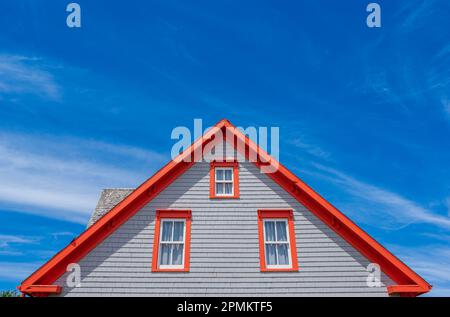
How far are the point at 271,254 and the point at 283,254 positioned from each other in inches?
18.4

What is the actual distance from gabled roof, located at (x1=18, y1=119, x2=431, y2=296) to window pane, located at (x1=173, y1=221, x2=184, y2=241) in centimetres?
153

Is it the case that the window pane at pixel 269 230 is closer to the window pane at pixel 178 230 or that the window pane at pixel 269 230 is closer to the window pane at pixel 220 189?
the window pane at pixel 220 189

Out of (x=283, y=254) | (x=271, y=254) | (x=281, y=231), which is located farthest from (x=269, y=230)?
(x=283, y=254)

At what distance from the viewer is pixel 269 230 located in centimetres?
1301

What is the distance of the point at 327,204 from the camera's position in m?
12.8

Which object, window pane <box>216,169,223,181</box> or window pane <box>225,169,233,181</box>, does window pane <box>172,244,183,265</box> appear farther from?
window pane <box>225,169,233,181</box>

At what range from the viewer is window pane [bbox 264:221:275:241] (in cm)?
1289

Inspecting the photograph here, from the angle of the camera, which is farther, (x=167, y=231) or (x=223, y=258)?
(x=167, y=231)

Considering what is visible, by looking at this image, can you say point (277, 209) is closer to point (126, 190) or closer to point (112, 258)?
point (112, 258)

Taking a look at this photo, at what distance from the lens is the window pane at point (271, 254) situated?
1239 centimetres

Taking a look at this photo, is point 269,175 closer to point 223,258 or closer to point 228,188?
point 228,188

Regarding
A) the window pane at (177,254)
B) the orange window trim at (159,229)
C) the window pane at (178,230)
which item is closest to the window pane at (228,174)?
the orange window trim at (159,229)

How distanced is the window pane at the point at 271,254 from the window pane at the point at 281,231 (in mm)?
433
